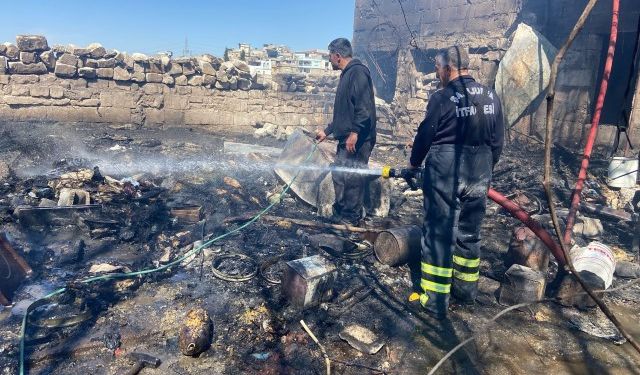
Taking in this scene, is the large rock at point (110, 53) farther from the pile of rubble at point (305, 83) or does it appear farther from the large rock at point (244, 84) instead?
the pile of rubble at point (305, 83)

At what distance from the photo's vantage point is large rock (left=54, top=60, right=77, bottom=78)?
9593mm

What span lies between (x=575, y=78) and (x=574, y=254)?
703 cm

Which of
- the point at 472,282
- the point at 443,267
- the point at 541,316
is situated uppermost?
the point at 443,267

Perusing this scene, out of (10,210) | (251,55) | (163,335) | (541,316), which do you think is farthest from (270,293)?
(251,55)

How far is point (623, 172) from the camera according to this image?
7266mm

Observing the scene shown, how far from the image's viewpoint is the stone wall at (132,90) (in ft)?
31.1

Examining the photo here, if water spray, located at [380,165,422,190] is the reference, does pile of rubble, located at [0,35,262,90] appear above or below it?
above

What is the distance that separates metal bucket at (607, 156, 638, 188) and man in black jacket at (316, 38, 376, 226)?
4.92 meters

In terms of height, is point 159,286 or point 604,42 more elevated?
point 604,42

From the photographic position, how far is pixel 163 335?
334cm

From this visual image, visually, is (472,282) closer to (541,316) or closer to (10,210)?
(541,316)

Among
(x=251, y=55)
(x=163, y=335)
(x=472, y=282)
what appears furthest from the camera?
(x=251, y=55)

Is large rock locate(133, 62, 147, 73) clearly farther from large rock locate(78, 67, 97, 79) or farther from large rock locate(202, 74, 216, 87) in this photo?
large rock locate(202, 74, 216, 87)

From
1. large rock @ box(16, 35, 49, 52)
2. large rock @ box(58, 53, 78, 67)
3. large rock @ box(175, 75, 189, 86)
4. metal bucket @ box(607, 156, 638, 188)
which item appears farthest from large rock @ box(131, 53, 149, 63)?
metal bucket @ box(607, 156, 638, 188)
